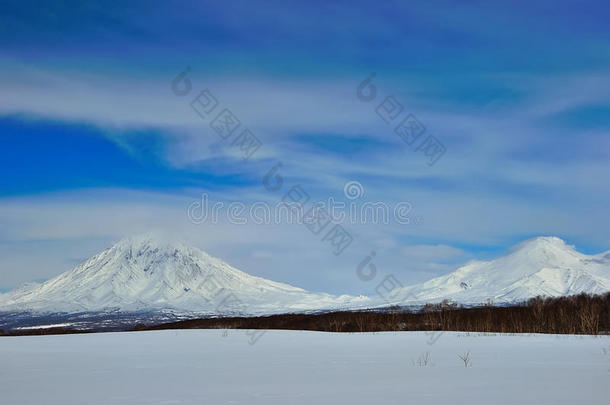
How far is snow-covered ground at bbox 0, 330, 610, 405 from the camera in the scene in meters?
8.82

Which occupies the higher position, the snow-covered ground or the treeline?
the treeline

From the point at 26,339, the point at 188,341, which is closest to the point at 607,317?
the point at 188,341

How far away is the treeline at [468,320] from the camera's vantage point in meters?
28.9

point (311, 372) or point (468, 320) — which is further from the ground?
point (468, 320)

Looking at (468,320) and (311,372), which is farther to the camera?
(468,320)

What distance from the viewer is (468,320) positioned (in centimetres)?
3175

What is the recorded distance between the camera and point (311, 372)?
11945 mm

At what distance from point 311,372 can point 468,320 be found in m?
21.4

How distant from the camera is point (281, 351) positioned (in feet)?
55.9

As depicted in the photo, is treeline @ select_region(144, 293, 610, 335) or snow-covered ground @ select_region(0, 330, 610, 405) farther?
treeline @ select_region(144, 293, 610, 335)

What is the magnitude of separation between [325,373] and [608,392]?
475cm

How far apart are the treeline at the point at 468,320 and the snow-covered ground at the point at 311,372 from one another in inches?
352

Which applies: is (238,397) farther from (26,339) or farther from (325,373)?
(26,339)

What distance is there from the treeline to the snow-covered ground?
8.95m
